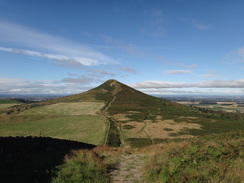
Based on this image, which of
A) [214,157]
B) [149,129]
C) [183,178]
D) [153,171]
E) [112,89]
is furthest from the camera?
[112,89]

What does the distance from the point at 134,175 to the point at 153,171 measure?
57.1 inches

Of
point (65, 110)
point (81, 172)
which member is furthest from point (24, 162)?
point (65, 110)

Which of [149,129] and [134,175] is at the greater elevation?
[134,175]

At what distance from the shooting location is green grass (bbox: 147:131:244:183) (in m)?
8.78

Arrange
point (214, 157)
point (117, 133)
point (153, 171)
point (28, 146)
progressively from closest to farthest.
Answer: point (153, 171)
point (214, 157)
point (28, 146)
point (117, 133)

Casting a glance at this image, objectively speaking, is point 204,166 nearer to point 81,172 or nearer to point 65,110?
point 81,172

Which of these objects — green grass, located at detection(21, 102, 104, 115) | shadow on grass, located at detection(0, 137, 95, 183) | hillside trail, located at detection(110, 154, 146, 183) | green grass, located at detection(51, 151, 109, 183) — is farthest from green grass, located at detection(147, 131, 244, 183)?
green grass, located at detection(21, 102, 104, 115)

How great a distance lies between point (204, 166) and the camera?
1041 centimetres

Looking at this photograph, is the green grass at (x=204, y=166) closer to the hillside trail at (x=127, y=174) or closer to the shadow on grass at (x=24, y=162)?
the hillside trail at (x=127, y=174)

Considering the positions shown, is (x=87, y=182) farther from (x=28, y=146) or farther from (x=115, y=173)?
(x=28, y=146)

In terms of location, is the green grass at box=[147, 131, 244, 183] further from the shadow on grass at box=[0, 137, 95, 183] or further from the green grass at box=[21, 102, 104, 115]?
the green grass at box=[21, 102, 104, 115]

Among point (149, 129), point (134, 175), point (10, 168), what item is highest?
point (10, 168)

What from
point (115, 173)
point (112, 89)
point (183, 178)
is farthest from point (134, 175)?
point (112, 89)

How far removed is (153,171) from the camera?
407 inches
